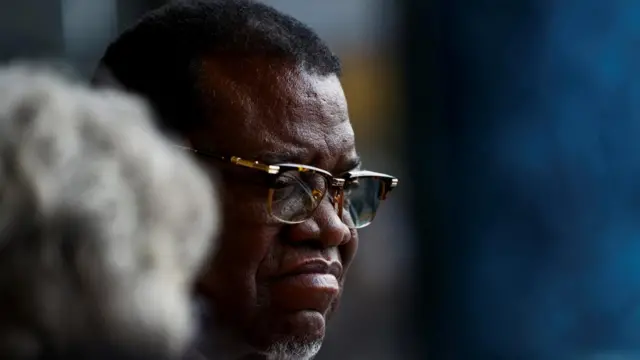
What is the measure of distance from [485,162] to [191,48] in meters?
4.00

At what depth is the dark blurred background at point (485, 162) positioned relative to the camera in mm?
6148

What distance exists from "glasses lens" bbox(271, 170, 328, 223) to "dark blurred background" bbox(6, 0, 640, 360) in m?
3.55

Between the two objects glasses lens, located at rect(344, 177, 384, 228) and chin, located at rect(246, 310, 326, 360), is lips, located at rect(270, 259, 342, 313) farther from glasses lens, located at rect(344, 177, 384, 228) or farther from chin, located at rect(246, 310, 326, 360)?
glasses lens, located at rect(344, 177, 384, 228)

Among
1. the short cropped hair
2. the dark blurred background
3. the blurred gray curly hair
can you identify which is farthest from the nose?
the dark blurred background

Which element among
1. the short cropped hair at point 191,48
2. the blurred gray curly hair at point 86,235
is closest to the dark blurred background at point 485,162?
the short cropped hair at point 191,48

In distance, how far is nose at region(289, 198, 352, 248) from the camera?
2543 mm

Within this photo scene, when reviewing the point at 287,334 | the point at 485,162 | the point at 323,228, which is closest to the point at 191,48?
the point at 323,228

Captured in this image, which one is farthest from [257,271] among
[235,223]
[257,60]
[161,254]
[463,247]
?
[463,247]

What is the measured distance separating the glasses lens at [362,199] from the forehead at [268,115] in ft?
0.35

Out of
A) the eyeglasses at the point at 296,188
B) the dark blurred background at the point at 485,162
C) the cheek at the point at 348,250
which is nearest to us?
the eyeglasses at the point at 296,188

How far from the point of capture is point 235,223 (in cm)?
253

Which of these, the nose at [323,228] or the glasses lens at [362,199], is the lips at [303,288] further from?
the glasses lens at [362,199]

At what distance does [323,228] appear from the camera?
8.43ft

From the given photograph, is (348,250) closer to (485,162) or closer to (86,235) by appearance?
(86,235)
